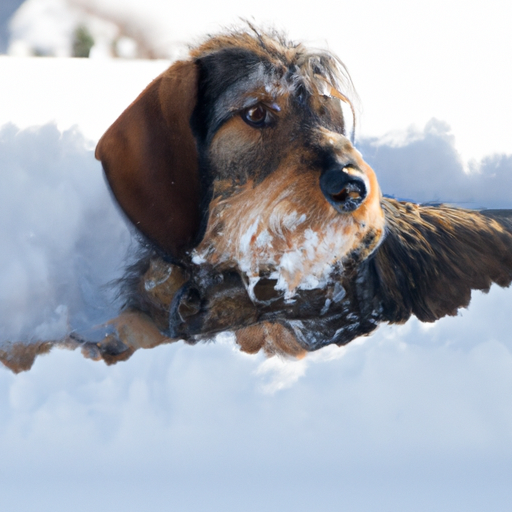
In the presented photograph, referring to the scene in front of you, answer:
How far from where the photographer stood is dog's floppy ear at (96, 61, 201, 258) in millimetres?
1071

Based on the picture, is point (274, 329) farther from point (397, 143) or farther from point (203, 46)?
point (203, 46)

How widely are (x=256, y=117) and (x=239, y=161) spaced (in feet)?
0.33

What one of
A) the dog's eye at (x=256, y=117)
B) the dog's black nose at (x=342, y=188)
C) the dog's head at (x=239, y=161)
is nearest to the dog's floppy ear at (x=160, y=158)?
the dog's head at (x=239, y=161)

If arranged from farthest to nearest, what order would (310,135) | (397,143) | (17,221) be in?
(397,143) < (17,221) < (310,135)

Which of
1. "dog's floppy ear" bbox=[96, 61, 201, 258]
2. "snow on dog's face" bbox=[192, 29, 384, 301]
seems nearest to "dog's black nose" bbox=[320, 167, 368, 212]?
"snow on dog's face" bbox=[192, 29, 384, 301]

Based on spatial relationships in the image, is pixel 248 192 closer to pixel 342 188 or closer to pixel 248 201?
pixel 248 201

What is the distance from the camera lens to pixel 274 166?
3.48ft

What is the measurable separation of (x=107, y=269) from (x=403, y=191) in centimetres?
80

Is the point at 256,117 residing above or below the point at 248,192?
above

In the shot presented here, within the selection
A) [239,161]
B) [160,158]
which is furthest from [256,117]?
[160,158]

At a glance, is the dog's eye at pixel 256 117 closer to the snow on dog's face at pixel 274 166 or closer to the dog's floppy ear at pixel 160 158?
the snow on dog's face at pixel 274 166

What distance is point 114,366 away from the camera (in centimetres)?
129

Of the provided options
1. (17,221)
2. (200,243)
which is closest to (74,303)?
(17,221)

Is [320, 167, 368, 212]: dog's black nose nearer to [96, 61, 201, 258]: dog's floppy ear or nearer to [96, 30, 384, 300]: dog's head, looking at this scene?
[96, 30, 384, 300]: dog's head
